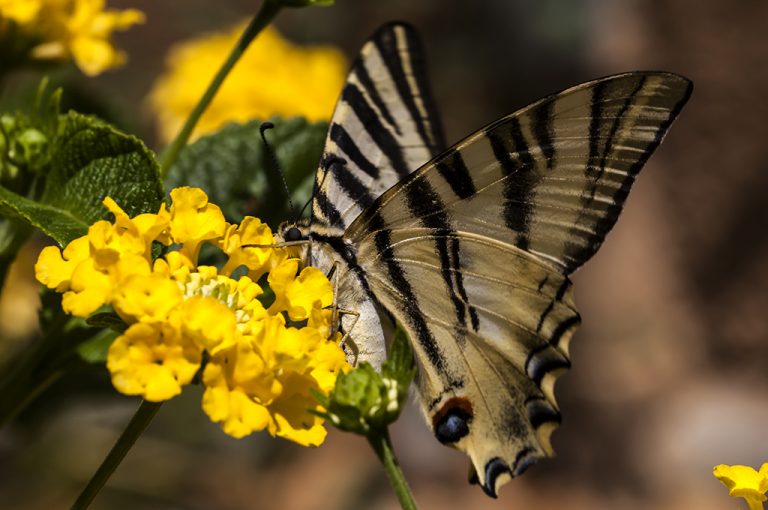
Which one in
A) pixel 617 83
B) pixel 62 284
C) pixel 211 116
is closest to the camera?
pixel 62 284

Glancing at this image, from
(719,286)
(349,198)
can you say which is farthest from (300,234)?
(719,286)

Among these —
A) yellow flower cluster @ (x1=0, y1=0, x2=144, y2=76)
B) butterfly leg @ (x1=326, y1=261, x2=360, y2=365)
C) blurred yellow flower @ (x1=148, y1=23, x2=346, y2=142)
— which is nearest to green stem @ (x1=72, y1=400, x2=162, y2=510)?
butterfly leg @ (x1=326, y1=261, x2=360, y2=365)

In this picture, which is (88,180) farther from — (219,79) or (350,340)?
(350,340)

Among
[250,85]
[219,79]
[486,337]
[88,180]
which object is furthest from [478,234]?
[250,85]

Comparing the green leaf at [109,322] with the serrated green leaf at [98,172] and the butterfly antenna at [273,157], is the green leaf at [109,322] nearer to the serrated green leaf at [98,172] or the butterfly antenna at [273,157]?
the serrated green leaf at [98,172]

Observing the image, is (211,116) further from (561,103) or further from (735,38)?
(735,38)

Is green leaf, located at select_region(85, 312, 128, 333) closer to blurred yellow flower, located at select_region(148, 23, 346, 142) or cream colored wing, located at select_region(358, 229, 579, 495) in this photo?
cream colored wing, located at select_region(358, 229, 579, 495)

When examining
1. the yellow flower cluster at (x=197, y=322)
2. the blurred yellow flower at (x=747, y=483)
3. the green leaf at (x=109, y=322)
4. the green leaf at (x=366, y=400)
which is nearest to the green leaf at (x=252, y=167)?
the yellow flower cluster at (x=197, y=322)
